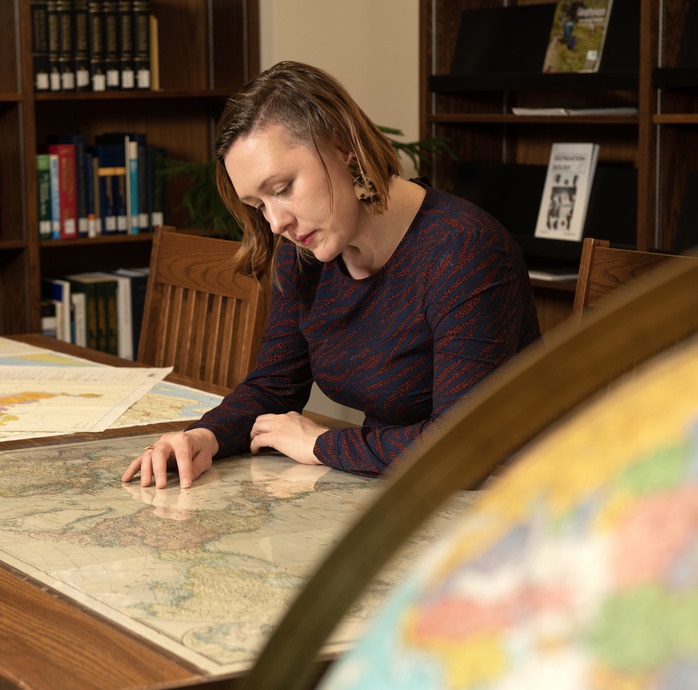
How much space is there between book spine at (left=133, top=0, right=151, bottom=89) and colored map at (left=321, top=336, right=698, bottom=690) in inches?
144

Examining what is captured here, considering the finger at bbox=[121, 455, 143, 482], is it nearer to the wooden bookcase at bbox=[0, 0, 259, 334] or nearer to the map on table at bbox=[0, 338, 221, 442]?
the map on table at bbox=[0, 338, 221, 442]

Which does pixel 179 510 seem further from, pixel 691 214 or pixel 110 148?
pixel 110 148

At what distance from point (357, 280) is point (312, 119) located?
0.26 meters

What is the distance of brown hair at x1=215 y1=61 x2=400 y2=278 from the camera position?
1.52 meters

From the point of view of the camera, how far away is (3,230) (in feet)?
11.8

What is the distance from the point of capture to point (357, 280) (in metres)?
1.67

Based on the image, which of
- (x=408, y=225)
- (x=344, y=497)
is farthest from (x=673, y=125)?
(x=344, y=497)

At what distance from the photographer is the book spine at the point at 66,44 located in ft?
11.7

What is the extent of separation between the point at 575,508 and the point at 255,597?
745 millimetres

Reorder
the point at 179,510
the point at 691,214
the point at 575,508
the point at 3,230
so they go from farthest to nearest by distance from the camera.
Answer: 1. the point at 3,230
2. the point at 691,214
3. the point at 179,510
4. the point at 575,508

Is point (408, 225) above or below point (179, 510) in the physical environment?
above

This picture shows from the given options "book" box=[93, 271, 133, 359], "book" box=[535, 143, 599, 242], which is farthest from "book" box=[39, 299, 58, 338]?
"book" box=[535, 143, 599, 242]

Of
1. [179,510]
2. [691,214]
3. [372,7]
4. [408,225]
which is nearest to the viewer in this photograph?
[179,510]

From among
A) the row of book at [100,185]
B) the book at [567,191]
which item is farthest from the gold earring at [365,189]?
the row of book at [100,185]
